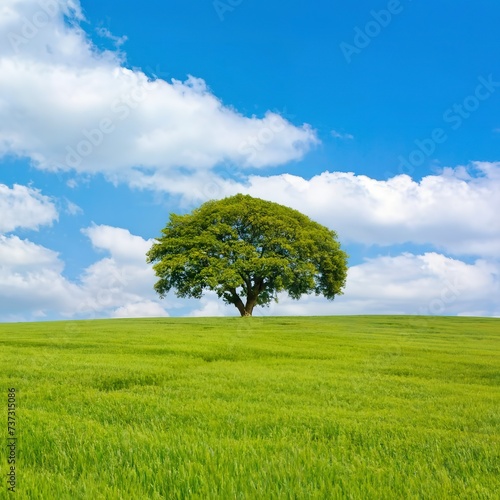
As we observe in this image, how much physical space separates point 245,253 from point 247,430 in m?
44.3

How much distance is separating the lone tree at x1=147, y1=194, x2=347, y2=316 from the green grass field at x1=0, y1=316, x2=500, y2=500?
3467 centimetres

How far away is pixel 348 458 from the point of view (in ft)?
21.8

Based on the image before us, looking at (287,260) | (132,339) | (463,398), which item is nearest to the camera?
(463,398)

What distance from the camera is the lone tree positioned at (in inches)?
2052

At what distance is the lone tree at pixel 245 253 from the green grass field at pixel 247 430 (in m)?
34.7

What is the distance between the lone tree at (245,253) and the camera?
5212 centimetres

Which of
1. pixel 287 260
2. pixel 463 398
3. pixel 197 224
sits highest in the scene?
pixel 197 224

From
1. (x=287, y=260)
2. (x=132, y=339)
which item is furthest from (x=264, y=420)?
(x=287, y=260)

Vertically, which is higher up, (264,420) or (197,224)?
(197,224)

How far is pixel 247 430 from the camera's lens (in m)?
7.99

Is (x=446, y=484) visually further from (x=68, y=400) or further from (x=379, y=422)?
(x=68, y=400)

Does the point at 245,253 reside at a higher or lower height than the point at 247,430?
higher

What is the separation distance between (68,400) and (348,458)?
6.40 meters

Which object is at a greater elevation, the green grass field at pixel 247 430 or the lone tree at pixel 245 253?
the lone tree at pixel 245 253
